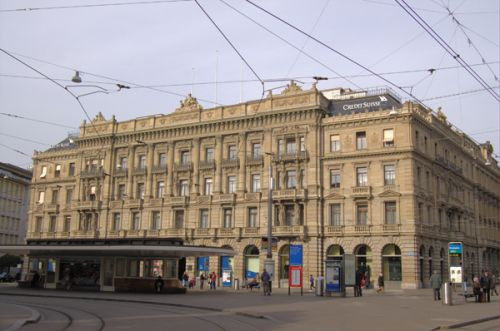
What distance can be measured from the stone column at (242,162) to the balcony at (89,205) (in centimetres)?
1910

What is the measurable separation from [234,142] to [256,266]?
1335 centimetres

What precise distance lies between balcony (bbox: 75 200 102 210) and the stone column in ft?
62.6

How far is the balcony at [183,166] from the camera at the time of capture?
6281cm

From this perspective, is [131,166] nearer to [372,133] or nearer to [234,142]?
[234,142]

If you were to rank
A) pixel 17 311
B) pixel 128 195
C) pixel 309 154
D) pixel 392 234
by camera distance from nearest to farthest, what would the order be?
1. pixel 17 311
2. pixel 392 234
3. pixel 309 154
4. pixel 128 195

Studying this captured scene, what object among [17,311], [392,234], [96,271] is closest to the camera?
[17,311]

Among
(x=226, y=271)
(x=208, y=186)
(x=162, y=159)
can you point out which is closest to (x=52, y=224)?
(x=162, y=159)

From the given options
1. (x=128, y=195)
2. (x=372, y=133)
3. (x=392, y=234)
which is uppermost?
(x=372, y=133)

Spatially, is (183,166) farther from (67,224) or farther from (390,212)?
(390,212)

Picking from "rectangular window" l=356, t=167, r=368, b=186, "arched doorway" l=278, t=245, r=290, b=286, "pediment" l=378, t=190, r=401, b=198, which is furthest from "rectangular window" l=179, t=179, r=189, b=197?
"pediment" l=378, t=190, r=401, b=198

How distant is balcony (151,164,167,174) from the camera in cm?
6444

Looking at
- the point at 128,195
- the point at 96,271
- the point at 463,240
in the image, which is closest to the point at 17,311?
the point at 96,271

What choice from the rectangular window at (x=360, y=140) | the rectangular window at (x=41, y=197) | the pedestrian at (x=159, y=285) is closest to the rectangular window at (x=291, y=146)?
the rectangular window at (x=360, y=140)

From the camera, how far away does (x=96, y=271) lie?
40781 millimetres
